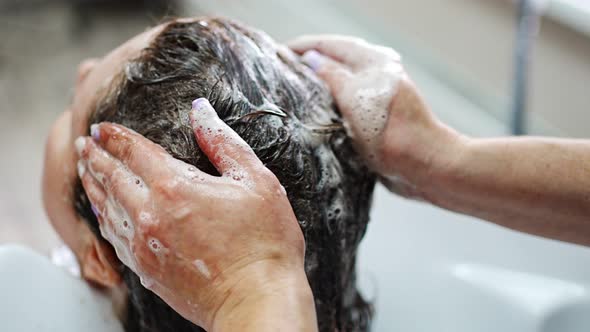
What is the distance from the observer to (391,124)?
1.00m

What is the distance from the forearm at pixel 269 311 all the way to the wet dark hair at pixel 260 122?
170mm

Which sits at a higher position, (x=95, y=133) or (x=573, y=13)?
(x=95, y=133)

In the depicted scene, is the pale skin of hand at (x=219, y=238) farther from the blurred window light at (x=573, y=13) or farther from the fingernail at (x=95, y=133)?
the blurred window light at (x=573, y=13)

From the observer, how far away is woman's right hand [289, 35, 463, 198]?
100 centimetres

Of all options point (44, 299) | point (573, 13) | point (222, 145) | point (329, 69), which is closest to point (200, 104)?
point (222, 145)

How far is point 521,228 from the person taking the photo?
3.30 ft

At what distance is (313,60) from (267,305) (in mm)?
486

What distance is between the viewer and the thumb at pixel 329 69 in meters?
1.03

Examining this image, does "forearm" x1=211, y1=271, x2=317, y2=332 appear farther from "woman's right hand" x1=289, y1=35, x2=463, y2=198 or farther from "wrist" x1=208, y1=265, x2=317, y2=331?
"woman's right hand" x1=289, y1=35, x2=463, y2=198

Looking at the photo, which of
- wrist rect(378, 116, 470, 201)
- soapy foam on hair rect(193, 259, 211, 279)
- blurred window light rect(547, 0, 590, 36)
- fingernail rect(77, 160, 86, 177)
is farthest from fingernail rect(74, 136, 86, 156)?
blurred window light rect(547, 0, 590, 36)

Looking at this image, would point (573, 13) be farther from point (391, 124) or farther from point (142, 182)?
point (142, 182)

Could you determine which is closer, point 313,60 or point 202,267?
point 202,267

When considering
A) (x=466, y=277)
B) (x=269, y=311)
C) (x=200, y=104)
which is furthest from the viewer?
→ (x=466, y=277)

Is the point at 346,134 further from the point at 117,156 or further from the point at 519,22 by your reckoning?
the point at 519,22
